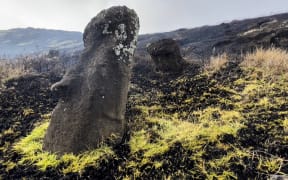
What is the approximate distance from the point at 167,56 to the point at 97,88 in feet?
18.7

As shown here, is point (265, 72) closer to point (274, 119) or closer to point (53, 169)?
point (274, 119)

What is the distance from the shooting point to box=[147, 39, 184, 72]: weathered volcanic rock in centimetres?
996

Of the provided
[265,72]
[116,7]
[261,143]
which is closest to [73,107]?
[116,7]

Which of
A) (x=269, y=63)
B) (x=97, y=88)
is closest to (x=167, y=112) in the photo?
(x=97, y=88)

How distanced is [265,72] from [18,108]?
581cm

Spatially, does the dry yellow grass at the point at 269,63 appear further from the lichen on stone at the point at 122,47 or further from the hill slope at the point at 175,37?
the hill slope at the point at 175,37

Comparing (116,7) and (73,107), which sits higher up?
(116,7)

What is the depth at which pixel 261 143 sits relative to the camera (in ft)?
13.2

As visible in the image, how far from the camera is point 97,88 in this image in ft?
15.7

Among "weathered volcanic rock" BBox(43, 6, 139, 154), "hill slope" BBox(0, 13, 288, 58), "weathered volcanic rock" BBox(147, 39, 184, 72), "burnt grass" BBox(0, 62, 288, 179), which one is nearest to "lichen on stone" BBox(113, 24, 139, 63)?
"weathered volcanic rock" BBox(43, 6, 139, 154)

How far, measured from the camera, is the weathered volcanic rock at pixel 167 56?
9.96 metres

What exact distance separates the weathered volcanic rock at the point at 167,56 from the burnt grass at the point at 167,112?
36 centimetres

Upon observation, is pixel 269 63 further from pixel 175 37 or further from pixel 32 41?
pixel 32 41

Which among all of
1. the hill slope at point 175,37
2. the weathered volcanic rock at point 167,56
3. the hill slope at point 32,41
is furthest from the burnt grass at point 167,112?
the hill slope at point 32,41
